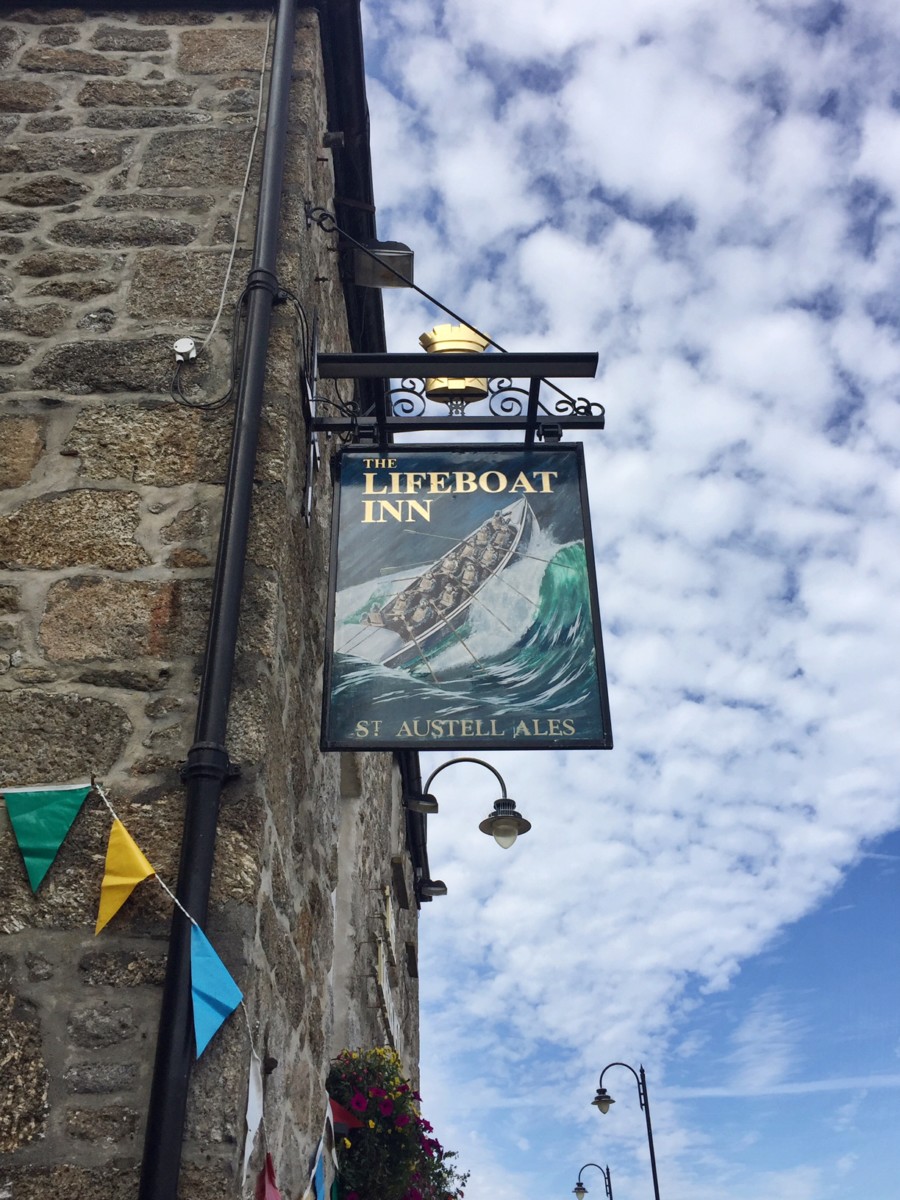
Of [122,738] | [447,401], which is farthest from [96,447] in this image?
[447,401]

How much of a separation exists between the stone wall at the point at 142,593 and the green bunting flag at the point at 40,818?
0.04m

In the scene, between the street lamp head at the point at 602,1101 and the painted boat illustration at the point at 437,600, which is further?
the street lamp head at the point at 602,1101

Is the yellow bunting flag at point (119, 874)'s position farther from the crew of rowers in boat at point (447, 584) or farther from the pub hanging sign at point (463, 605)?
the crew of rowers in boat at point (447, 584)

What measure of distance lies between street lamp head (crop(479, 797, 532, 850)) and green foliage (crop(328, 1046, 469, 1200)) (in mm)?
1890

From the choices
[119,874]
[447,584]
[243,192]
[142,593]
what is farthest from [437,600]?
[243,192]

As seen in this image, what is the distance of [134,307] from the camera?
13.2 ft

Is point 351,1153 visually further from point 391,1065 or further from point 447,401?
point 447,401

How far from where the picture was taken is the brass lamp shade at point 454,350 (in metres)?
4.35

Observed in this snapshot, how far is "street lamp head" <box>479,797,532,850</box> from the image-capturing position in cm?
621

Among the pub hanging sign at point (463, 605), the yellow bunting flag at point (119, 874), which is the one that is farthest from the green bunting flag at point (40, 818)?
the pub hanging sign at point (463, 605)

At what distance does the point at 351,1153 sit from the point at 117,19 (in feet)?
16.3

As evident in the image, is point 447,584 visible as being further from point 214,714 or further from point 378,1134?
point 378,1134

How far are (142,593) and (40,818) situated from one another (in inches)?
30.3

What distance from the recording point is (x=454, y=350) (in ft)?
14.6
